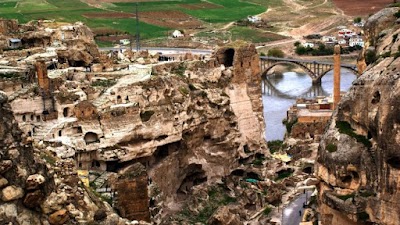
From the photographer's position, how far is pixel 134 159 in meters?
38.4

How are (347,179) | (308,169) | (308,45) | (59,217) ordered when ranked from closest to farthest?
(59,217), (347,179), (308,169), (308,45)

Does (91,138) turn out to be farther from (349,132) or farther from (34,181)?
(34,181)

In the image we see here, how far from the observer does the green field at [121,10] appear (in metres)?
126

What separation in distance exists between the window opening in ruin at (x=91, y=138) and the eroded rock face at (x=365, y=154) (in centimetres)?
1164

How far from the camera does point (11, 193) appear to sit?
41.2ft

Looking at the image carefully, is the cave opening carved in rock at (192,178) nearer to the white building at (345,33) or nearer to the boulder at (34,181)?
the boulder at (34,181)

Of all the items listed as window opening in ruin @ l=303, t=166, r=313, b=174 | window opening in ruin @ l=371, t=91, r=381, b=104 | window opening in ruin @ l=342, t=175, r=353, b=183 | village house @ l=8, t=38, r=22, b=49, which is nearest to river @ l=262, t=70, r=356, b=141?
window opening in ruin @ l=303, t=166, r=313, b=174

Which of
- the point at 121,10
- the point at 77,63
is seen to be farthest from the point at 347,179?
the point at 121,10

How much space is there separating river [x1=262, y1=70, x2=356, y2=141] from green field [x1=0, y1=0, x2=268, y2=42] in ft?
97.1

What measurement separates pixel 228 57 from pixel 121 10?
3974 inches

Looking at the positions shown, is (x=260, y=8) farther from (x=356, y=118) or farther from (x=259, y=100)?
(x=356, y=118)

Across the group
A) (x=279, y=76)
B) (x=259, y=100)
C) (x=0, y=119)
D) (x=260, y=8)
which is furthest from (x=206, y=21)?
(x=0, y=119)

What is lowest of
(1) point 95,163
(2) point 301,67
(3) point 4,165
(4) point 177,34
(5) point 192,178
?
(5) point 192,178

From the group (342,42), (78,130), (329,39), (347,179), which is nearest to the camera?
(347,179)
